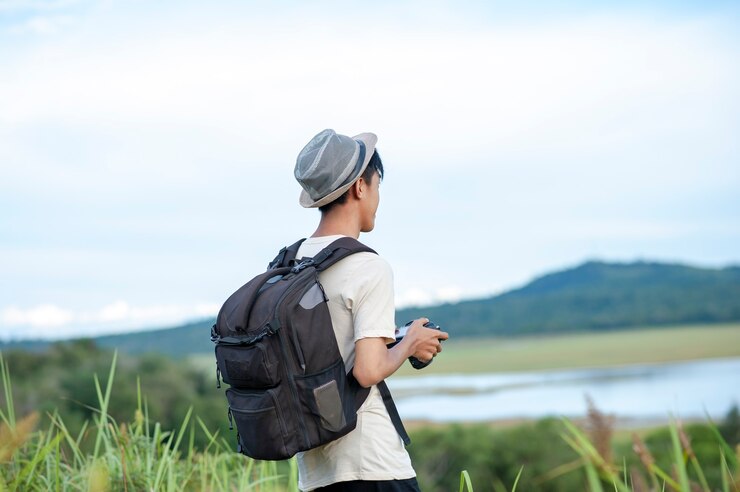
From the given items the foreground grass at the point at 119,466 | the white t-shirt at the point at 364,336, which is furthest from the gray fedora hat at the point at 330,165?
the foreground grass at the point at 119,466

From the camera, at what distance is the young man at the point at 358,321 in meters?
2.63

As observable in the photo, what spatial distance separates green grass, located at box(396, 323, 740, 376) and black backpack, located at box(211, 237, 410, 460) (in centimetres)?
11891

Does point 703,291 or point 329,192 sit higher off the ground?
point 329,192

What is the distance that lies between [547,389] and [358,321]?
108 metres

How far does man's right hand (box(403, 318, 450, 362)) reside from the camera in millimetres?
2678

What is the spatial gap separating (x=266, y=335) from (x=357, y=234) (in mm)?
481

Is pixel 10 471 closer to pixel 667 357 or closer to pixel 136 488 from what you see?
pixel 136 488

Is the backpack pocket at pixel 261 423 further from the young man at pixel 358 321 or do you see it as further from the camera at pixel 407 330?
the camera at pixel 407 330

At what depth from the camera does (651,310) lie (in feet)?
385

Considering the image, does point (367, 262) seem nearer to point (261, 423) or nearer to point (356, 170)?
point (356, 170)

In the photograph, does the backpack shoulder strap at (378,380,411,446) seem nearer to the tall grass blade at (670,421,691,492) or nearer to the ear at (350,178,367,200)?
the ear at (350,178,367,200)

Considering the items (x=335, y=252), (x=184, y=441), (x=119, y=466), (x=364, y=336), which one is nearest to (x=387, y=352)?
(x=364, y=336)

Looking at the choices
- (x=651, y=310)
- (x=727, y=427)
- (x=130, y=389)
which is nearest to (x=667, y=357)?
(x=651, y=310)

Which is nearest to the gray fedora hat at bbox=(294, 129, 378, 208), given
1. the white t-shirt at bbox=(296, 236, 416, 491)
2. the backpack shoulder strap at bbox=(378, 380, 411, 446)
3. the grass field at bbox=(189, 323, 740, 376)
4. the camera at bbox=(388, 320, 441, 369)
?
the white t-shirt at bbox=(296, 236, 416, 491)
